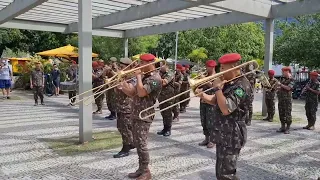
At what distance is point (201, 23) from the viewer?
36.7ft

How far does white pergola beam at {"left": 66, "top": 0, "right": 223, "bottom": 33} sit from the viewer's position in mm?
8114

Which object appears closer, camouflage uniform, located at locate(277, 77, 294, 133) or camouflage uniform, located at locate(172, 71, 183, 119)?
camouflage uniform, located at locate(277, 77, 294, 133)

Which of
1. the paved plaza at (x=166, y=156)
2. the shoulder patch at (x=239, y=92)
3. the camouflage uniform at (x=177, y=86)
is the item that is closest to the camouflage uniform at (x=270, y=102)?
the paved plaza at (x=166, y=156)

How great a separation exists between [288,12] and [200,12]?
2.54 m

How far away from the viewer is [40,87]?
11805 millimetres

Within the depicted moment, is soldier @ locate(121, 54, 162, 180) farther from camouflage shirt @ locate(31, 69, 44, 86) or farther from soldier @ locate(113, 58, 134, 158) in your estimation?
camouflage shirt @ locate(31, 69, 44, 86)

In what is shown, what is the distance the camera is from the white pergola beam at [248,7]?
8.25m

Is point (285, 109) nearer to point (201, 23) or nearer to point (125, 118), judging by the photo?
point (125, 118)

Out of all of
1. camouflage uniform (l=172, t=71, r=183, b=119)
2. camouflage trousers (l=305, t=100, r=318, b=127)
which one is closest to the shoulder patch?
camouflage uniform (l=172, t=71, r=183, b=119)

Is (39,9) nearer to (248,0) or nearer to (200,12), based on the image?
(200,12)

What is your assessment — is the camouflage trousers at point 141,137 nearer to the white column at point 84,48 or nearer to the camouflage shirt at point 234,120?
the camouflage shirt at point 234,120

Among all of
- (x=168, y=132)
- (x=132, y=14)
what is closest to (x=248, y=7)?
(x=132, y=14)

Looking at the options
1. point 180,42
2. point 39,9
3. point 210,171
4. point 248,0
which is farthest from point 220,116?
point 180,42

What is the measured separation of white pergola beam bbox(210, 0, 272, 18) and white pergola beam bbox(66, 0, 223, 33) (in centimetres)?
74
